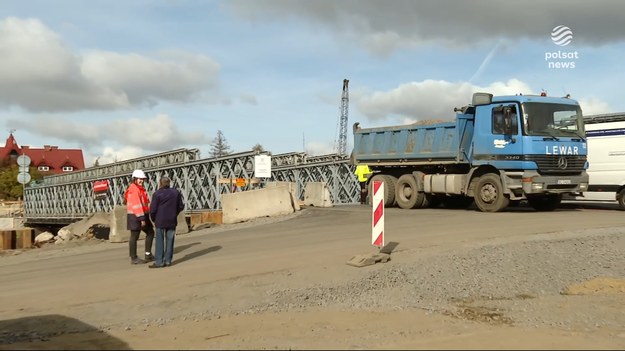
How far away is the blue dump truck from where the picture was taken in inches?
592

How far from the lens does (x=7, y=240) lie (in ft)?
61.3

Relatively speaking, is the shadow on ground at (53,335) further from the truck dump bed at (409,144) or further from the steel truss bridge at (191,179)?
the steel truss bridge at (191,179)

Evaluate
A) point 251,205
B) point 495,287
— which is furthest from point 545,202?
point 495,287

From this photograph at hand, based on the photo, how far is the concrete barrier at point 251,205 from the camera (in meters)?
18.3

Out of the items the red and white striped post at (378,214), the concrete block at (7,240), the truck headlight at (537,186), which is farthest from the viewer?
the concrete block at (7,240)

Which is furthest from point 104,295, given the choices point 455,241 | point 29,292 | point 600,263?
point 600,263

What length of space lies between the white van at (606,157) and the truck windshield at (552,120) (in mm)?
1558

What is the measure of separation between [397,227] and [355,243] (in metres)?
2.53

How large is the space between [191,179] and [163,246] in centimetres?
1640

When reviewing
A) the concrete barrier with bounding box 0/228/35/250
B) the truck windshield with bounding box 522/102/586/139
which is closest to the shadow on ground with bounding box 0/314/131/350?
the truck windshield with bounding box 522/102/586/139

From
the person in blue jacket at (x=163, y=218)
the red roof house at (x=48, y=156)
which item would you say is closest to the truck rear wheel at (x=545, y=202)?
the person in blue jacket at (x=163, y=218)

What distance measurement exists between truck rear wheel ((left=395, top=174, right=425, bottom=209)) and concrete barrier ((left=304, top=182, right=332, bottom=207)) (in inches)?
139

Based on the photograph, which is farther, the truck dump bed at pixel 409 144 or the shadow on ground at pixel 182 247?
the truck dump bed at pixel 409 144

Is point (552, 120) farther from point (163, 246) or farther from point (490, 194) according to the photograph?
point (163, 246)
